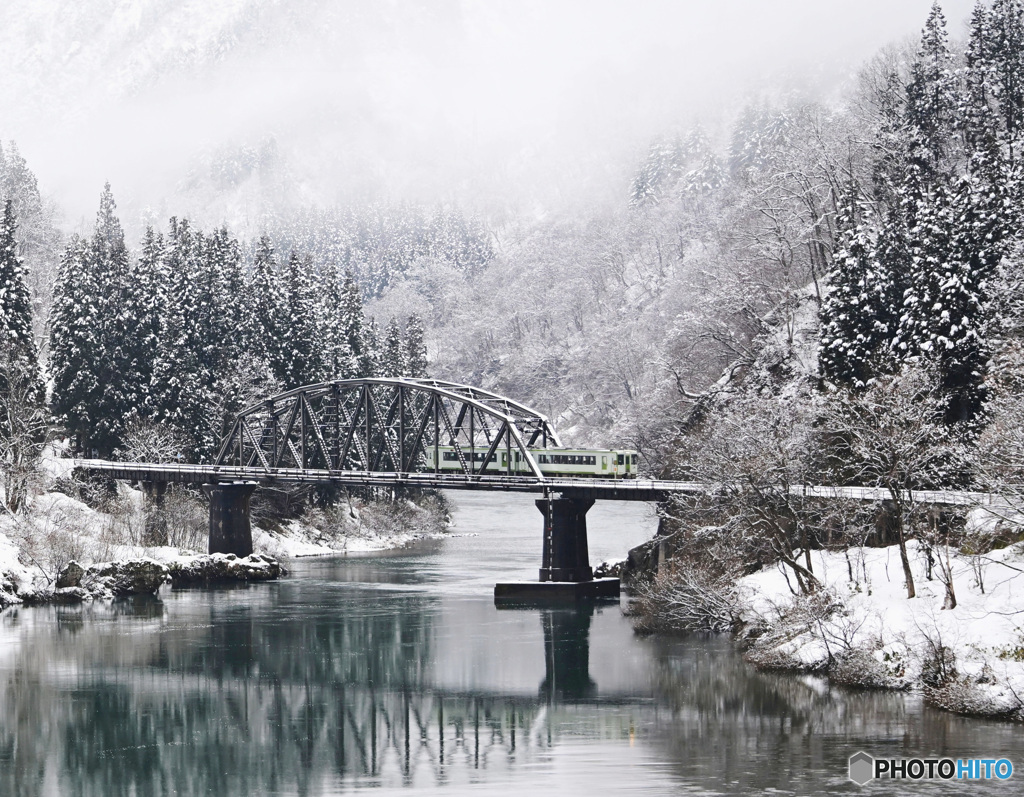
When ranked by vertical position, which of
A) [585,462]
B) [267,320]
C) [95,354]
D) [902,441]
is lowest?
[902,441]

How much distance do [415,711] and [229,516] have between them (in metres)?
45.4

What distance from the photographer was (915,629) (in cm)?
3600

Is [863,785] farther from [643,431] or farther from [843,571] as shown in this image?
[643,431]

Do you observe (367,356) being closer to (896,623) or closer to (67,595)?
(67,595)

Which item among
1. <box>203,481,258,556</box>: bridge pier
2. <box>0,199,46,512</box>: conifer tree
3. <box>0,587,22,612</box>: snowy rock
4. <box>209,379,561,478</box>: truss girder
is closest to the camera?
<box>0,587,22,612</box>: snowy rock

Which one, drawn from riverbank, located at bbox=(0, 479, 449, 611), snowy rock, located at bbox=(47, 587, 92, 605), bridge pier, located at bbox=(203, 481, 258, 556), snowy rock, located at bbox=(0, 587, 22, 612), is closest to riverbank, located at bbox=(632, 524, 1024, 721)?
snowy rock, located at bbox=(47, 587, 92, 605)

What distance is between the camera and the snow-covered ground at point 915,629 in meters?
32.5

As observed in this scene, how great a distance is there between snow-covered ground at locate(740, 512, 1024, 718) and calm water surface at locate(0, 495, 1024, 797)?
103 cm

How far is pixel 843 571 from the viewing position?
147 ft

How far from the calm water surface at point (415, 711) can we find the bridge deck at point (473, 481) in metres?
6.71

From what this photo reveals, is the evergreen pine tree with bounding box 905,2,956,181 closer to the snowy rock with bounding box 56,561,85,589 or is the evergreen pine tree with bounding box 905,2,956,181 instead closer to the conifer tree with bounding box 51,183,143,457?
the snowy rock with bounding box 56,561,85,589

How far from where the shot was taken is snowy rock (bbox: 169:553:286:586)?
71500 mm

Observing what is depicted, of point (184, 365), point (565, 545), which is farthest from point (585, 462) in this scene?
point (184, 365)

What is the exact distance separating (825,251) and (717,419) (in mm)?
27824
